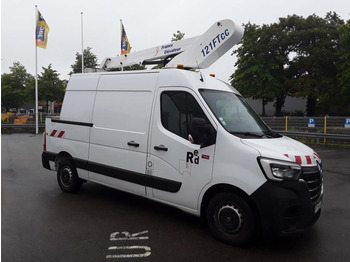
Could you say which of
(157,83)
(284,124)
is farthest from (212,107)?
(284,124)

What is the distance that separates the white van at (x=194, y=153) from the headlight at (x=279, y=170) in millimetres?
11

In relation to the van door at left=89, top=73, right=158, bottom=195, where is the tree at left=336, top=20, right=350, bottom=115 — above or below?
above

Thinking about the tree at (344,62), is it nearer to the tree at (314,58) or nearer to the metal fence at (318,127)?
the tree at (314,58)

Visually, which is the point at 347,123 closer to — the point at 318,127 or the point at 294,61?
the point at 318,127

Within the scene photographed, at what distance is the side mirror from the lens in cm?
389

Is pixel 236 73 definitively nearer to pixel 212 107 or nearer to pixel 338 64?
pixel 338 64

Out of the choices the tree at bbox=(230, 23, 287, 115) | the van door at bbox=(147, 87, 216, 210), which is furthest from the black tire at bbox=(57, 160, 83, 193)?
the tree at bbox=(230, 23, 287, 115)

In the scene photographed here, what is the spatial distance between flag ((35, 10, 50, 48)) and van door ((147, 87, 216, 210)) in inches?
740

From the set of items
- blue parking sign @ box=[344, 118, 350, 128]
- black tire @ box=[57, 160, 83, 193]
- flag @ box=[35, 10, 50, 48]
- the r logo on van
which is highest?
flag @ box=[35, 10, 50, 48]

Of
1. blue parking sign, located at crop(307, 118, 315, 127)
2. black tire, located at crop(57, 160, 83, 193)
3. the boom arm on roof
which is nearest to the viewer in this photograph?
the boom arm on roof

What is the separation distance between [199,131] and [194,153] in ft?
1.32

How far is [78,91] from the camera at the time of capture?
611 cm

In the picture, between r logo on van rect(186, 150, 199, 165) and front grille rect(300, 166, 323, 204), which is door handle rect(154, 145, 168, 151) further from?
front grille rect(300, 166, 323, 204)

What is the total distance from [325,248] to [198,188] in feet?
5.78
